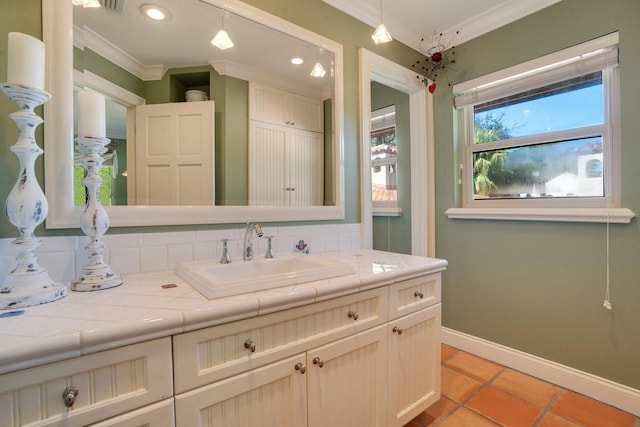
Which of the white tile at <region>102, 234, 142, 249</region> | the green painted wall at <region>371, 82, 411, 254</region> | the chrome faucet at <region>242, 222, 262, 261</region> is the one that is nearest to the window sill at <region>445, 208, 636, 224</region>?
the green painted wall at <region>371, 82, 411, 254</region>

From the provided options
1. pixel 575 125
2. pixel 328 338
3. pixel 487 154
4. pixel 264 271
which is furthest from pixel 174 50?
pixel 575 125

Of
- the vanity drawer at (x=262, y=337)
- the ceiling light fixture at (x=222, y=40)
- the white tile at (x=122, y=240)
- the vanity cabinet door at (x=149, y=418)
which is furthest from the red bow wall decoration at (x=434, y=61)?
the vanity cabinet door at (x=149, y=418)

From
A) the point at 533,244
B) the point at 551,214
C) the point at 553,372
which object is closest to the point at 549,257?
the point at 533,244

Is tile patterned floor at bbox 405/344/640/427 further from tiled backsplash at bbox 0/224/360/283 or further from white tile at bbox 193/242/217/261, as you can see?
white tile at bbox 193/242/217/261

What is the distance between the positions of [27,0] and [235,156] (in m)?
0.87

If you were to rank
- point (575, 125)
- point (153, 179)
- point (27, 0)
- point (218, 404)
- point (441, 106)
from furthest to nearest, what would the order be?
point (441, 106) < point (575, 125) < point (153, 179) < point (27, 0) < point (218, 404)

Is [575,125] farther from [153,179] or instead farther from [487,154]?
[153,179]

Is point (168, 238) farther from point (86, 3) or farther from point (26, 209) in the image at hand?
point (86, 3)

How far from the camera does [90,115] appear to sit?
0.97m

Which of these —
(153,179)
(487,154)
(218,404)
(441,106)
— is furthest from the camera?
(441,106)

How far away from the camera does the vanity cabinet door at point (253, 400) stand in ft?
2.50

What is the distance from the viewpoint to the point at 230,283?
2.90ft

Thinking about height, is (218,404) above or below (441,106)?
below

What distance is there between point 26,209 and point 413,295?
1.42m
